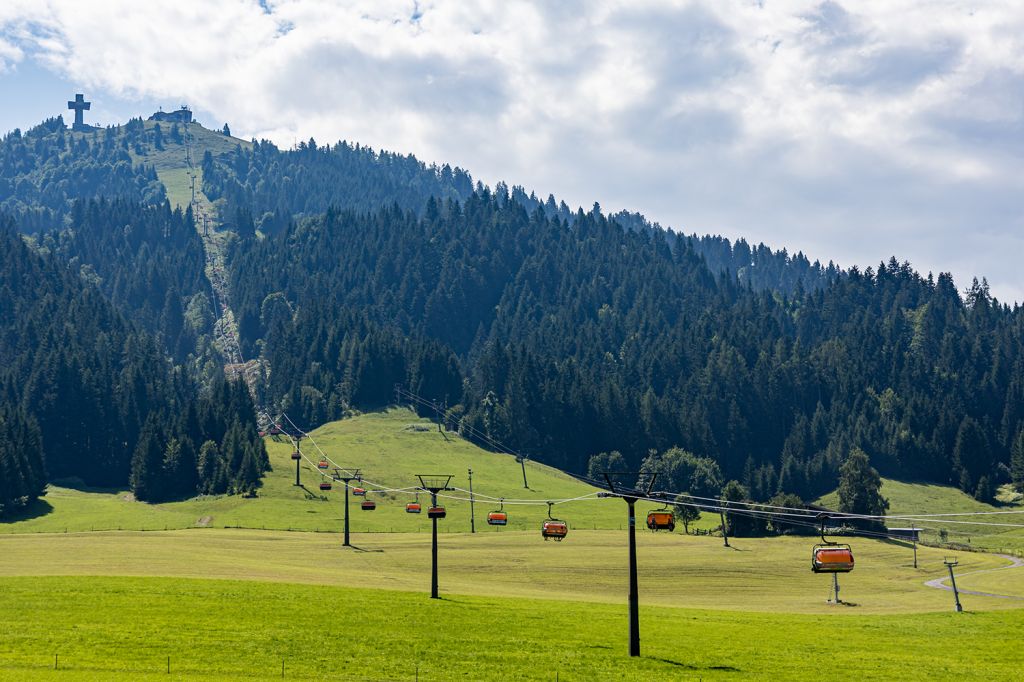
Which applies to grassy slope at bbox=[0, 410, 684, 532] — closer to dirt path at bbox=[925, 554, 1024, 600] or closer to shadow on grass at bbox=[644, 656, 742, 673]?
dirt path at bbox=[925, 554, 1024, 600]

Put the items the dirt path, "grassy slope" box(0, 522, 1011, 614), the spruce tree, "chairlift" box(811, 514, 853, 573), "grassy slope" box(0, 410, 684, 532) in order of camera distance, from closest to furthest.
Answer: "chairlift" box(811, 514, 853, 573)
"grassy slope" box(0, 522, 1011, 614)
the dirt path
"grassy slope" box(0, 410, 684, 532)
the spruce tree

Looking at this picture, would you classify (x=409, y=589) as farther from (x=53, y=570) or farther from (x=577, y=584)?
(x=53, y=570)

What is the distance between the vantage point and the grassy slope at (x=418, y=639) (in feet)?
175

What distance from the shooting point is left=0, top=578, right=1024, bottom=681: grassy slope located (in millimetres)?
53406

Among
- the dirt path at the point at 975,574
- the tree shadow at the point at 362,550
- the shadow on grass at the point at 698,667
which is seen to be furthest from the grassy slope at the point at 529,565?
the shadow on grass at the point at 698,667

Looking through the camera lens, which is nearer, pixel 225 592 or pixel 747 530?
pixel 225 592

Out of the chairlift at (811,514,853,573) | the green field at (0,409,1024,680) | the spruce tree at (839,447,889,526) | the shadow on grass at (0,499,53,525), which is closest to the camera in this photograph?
the green field at (0,409,1024,680)

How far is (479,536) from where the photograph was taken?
132500 millimetres

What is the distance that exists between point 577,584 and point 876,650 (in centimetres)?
3828

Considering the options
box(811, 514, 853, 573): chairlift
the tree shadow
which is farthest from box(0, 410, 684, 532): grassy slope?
box(811, 514, 853, 573): chairlift

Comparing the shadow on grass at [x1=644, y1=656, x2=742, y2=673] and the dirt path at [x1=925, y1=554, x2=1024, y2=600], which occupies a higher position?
the shadow on grass at [x1=644, y1=656, x2=742, y2=673]

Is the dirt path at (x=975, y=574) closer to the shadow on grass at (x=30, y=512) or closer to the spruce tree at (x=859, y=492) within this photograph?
the spruce tree at (x=859, y=492)

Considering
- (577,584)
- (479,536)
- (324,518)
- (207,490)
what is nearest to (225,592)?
(577,584)

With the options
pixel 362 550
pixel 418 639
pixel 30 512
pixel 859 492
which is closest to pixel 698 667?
pixel 418 639
